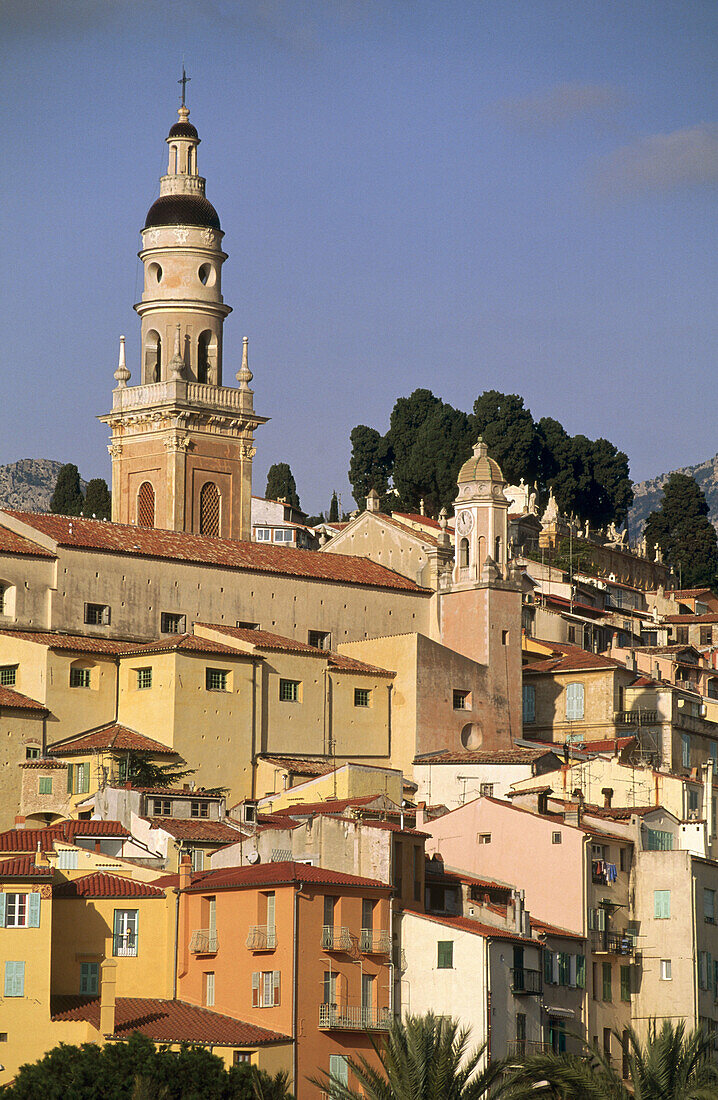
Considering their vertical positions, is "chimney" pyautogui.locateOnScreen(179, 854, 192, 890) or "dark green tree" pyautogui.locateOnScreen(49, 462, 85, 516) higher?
"dark green tree" pyautogui.locateOnScreen(49, 462, 85, 516)

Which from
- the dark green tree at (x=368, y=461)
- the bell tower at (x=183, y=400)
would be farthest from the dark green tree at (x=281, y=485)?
the bell tower at (x=183, y=400)

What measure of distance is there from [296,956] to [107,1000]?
346cm

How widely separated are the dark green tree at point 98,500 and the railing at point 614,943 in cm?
4223

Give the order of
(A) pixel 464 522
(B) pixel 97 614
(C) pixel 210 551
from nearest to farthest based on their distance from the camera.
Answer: (B) pixel 97 614
(C) pixel 210 551
(A) pixel 464 522

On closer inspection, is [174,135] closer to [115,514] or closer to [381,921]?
[115,514]

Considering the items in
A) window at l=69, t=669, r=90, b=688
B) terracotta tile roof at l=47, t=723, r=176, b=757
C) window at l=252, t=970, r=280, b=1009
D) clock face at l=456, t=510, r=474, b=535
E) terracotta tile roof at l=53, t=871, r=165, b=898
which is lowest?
window at l=252, t=970, r=280, b=1009

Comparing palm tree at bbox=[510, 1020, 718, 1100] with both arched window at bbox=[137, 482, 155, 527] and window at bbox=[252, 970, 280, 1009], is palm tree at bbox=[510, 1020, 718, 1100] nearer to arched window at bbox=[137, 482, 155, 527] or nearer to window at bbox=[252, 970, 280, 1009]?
window at bbox=[252, 970, 280, 1009]

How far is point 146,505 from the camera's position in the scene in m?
65.9

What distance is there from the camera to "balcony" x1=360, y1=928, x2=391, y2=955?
39375 mm

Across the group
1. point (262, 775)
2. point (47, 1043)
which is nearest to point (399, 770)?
point (262, 775)

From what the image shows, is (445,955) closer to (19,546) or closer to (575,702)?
(19,546)

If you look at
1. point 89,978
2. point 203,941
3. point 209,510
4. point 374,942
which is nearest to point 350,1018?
point 374,942

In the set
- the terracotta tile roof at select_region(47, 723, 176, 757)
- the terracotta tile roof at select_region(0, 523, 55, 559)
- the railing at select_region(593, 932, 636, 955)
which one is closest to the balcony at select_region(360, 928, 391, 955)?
the railing at select_region(593, 932, 636, 955)

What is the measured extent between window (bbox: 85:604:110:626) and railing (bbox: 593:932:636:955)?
1596cm
